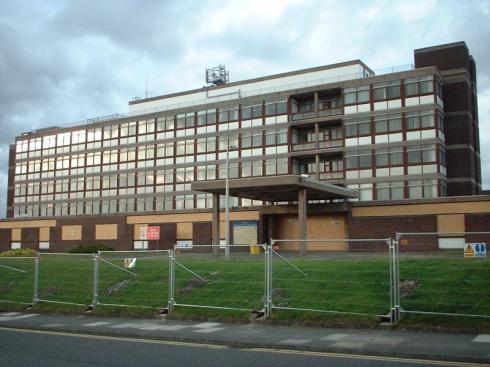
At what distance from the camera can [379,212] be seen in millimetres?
53438

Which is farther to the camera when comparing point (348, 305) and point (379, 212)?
point (379, 212)

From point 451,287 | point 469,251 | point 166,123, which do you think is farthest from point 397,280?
point 166,123

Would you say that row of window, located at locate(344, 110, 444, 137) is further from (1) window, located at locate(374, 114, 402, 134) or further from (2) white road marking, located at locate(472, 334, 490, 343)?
(2) white road marking, located at locate(472, 334, 490, 343)

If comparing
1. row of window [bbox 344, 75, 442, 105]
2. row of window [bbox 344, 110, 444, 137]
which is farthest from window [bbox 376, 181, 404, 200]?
row of window [bbox 344, 75, 442, 105]

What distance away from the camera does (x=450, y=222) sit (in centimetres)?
4978

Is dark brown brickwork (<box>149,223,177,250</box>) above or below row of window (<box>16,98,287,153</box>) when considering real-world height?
below

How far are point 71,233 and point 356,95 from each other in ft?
134

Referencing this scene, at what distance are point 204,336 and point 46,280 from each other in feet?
35.8

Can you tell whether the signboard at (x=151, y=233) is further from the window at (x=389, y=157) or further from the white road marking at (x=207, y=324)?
the white road marking at (x=207, y=324)

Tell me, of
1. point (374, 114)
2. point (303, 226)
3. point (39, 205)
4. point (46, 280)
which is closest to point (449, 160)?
point (374, 114)

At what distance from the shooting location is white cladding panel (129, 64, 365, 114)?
6482 cm

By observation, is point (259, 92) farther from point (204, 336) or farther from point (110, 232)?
Answer: point (204, 336)

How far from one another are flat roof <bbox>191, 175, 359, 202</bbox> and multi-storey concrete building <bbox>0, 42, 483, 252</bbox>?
14.5 inches

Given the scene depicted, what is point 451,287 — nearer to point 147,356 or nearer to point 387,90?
point 147,356
